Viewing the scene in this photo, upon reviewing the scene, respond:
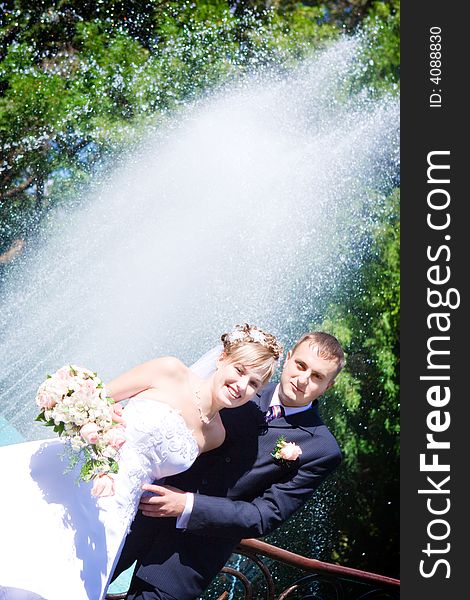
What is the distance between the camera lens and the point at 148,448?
2.80 metres

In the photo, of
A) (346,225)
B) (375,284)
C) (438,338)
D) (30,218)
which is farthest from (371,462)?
(30,218)

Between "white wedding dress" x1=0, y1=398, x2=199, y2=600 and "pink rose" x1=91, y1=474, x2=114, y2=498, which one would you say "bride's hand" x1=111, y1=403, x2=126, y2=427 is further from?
"pink rose" x1=91, y1=474, x2=114, y2=498

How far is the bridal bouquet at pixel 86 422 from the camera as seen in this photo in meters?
2.59

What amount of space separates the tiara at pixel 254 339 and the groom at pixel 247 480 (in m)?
0.19

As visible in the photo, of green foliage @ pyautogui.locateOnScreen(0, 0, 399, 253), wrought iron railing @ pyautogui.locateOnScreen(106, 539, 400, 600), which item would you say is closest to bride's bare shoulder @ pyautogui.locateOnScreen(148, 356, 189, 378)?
wrought iron railing @ pyautogui.locateOnScreen(106, 539, 400, 600)

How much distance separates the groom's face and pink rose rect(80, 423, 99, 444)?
0.91 meters

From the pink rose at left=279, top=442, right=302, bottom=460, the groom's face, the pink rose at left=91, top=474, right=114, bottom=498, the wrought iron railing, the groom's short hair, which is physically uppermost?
the groom's short hair

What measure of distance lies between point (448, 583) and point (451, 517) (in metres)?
0.41

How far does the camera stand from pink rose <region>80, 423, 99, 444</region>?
101 inches

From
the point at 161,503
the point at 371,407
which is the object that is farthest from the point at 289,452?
the point at 371,407

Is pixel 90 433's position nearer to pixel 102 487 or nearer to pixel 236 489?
pixel 102 487

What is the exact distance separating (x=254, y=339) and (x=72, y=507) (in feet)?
3.11

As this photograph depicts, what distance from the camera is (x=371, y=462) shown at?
7.41 meters

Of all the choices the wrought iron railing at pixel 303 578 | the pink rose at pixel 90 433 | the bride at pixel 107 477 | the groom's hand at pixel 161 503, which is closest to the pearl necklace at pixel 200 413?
the bride at pixel 107 477
